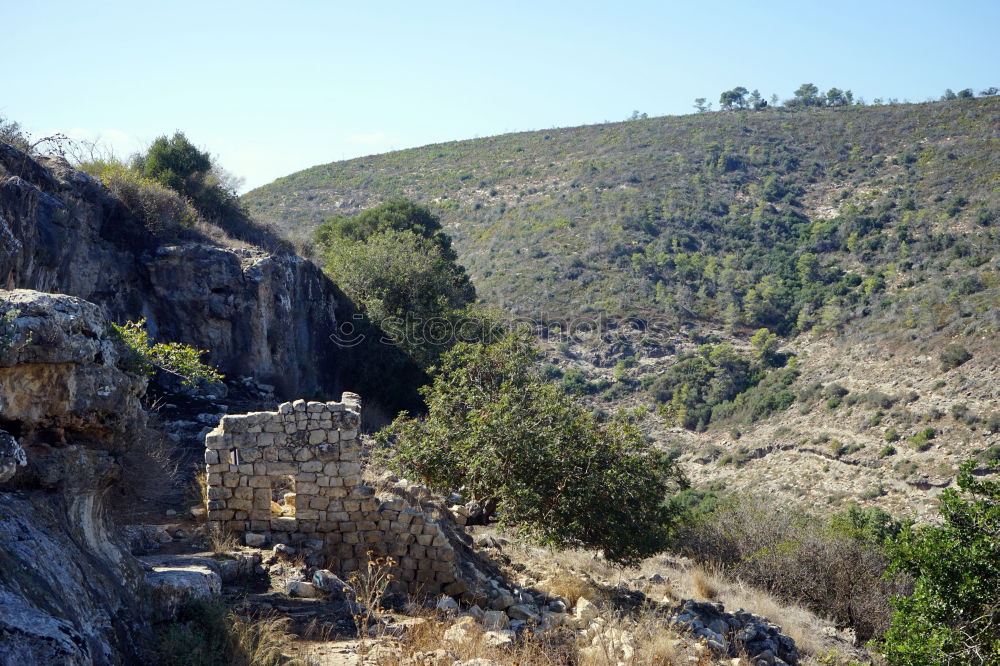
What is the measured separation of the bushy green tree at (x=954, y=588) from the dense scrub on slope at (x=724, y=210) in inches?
969

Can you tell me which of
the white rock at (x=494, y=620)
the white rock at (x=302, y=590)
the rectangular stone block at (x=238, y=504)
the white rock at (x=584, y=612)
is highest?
the rectangular stone block at (x=238, y=504)

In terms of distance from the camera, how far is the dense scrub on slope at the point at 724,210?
35406mm

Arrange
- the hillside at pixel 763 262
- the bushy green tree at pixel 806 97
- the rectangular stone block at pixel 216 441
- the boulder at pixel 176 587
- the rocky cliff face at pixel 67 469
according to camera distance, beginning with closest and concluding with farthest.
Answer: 1. the rocky cliff face at pixel 67 469
2. the boulder at pixel 176 587
3. the rectangular stone block at pixel 216 441
4. the hillside at pixel 763 262
5. the bushy green tree at pixel 806 97

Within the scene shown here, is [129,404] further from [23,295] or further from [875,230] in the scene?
[875,230]

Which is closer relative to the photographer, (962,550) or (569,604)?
(962,550)

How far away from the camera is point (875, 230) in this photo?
128ft

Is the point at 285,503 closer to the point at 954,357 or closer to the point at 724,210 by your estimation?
the point at 954,357

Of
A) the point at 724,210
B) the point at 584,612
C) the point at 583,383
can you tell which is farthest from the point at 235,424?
the point at 724,210

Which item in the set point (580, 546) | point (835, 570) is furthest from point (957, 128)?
point (580, 546)

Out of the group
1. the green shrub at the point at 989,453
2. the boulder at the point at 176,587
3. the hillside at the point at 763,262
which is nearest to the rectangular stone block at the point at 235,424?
the boulder at the point at 176,587

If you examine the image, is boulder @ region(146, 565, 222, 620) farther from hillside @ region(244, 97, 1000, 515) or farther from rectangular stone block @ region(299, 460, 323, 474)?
hillside @ region(244, 97, 1000, 515)

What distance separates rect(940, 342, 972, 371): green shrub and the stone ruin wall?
74.3 ft

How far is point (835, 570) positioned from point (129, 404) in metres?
10.7

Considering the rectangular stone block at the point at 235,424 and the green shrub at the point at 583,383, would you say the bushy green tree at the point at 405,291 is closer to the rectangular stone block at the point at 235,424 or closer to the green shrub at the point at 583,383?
the green shrub at the point at 583,383
